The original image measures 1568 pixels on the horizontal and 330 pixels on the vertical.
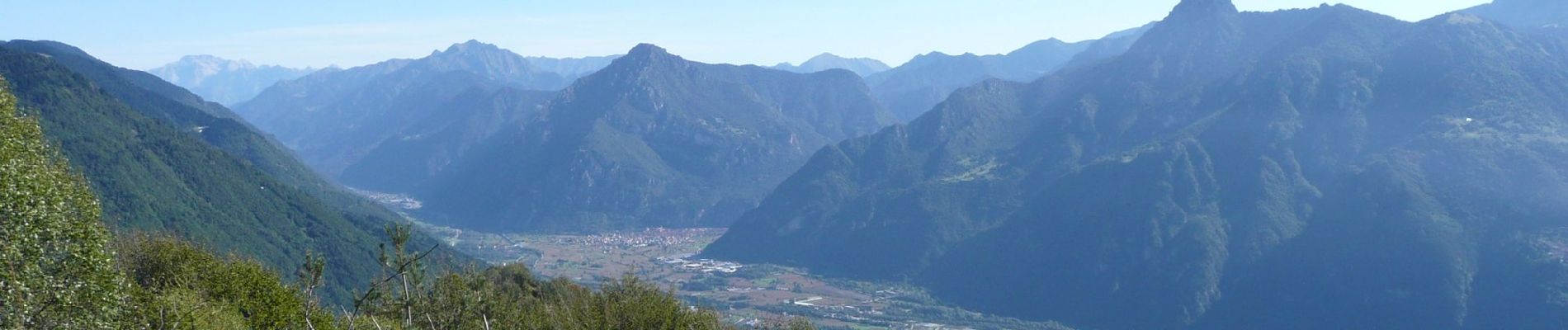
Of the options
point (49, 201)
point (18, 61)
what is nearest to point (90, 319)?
point (49, 201)

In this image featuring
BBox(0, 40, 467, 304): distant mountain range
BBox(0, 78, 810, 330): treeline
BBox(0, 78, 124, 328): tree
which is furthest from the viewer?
BBox(0, 40, 467, 304): distant mountain range

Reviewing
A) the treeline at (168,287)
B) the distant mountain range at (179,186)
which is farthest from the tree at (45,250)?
the distant mountain range at (179,186)

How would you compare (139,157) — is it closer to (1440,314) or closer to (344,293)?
(344,293)

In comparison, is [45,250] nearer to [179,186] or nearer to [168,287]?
[168,287]

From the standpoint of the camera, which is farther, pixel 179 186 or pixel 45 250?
pixel 179 186

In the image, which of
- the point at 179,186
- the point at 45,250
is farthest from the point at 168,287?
the point at 179,186

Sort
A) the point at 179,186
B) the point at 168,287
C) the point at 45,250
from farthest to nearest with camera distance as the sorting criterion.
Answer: the point at 179,186
the point at 168,287
the point at 45,250

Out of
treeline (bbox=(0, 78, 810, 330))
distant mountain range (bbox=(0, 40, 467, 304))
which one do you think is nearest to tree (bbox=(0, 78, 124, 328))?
treeline (bbox=(0, 78, 810, 330))

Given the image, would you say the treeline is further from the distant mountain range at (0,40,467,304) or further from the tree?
the distant mountain range at (0,40,467,304)

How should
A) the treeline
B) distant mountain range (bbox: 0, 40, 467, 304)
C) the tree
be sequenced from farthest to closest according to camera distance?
distant mountain range (bbox: 0, 40, 467, 304), the treeline, the tree
